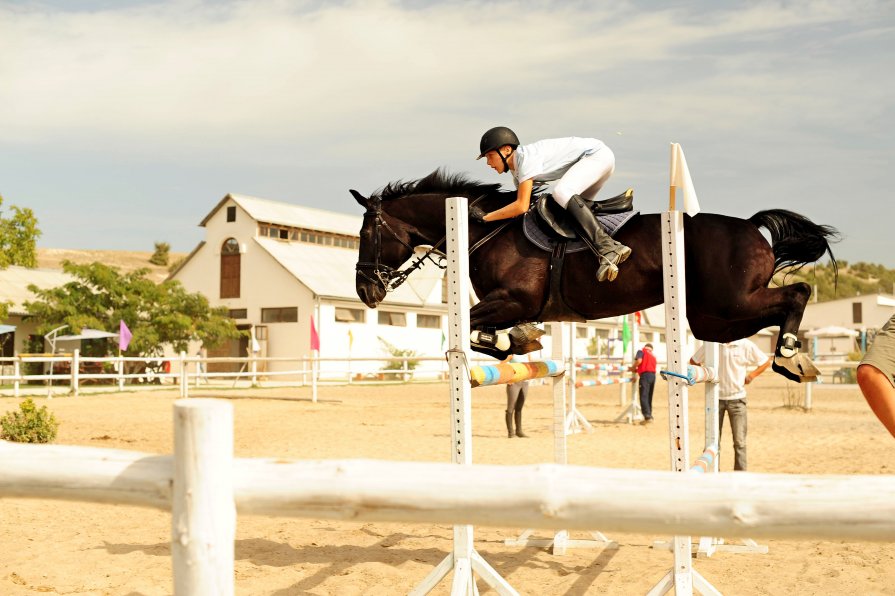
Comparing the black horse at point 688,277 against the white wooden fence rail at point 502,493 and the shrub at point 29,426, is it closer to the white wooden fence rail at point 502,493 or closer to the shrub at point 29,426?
the white wooden fence rail at point 502,493

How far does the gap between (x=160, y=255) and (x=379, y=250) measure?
9058 cm

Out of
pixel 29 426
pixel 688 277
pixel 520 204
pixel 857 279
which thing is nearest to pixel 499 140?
pixel 520 204

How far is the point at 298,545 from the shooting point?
249 inches

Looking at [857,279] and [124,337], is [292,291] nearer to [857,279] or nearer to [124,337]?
[124,337]

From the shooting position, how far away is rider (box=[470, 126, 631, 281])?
16.6 feet

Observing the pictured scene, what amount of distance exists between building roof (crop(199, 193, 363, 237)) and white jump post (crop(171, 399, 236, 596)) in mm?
32259

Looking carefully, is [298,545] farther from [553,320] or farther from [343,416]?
[343,416]

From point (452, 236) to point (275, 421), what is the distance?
11.7 metres

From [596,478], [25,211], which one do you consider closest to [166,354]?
[25,211]

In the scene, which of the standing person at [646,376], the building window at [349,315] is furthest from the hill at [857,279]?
the standing person at [646,376]

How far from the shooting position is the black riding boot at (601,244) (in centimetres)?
470

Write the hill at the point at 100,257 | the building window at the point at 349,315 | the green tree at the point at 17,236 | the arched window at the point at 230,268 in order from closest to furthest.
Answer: the green tree at the point at 17,236, the building window at the point at 349,315, the arched window at the point at 230,268, the hill at the point at 100,257

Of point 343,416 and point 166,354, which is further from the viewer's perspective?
point 166,354

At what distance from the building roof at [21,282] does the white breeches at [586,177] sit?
26680 mm
